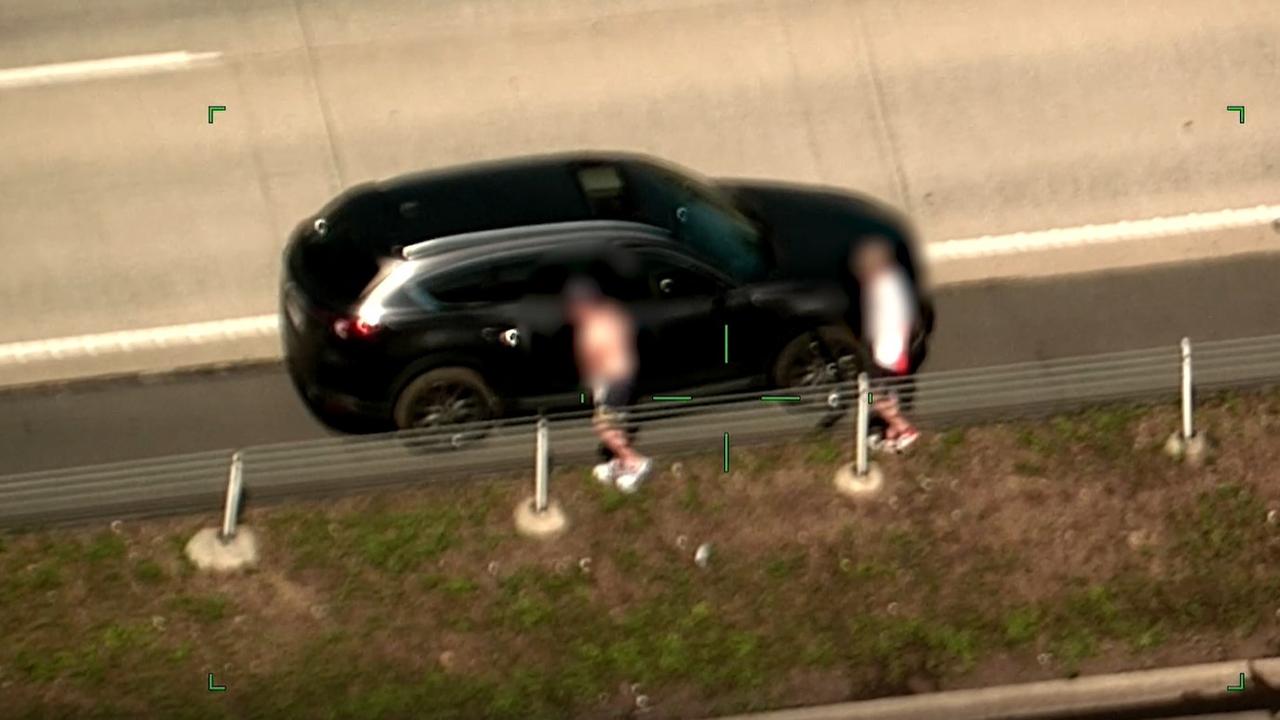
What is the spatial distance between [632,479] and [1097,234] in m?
4.68

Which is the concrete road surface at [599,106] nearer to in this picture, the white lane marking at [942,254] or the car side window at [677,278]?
the white lane marking at [942,254]

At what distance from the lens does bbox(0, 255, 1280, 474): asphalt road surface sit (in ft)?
32.0

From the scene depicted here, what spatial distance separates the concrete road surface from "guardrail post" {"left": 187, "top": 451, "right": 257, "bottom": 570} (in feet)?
→ 7.50

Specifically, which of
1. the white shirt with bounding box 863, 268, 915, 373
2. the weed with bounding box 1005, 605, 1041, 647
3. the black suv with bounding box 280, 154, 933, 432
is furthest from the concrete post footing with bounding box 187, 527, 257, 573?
the weed with bounding box 1005, 605, 1041, 647

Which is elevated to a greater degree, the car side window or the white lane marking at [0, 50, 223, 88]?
the white lane marking at [0, 50, 223, 88]

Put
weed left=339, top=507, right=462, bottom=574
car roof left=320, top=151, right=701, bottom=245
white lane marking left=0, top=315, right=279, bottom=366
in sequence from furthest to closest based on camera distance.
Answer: white lane marking left=0, top=315, right=279, bottom=366 → car roof left=320, top=151, right=701, bottom=245 → weed left=339, top=507, right=462, bottom=574

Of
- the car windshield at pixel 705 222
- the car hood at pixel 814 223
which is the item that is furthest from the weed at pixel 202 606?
the car hood at pixel 814 223

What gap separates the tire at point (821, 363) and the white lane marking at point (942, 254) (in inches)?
69.5

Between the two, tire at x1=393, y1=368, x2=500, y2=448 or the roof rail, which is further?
tire at x1=393, y1=368, x2=500, y2=448

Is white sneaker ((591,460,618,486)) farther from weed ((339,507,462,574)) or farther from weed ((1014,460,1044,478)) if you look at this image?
weed ((1014,460,1044,478))

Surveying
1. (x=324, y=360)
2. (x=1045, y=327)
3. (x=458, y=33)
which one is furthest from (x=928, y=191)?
(x=324, y=360)

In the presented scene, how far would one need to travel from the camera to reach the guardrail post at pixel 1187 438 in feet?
30.6

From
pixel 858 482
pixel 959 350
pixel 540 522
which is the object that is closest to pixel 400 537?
pixel 540 522

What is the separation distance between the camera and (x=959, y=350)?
10.3 meters
